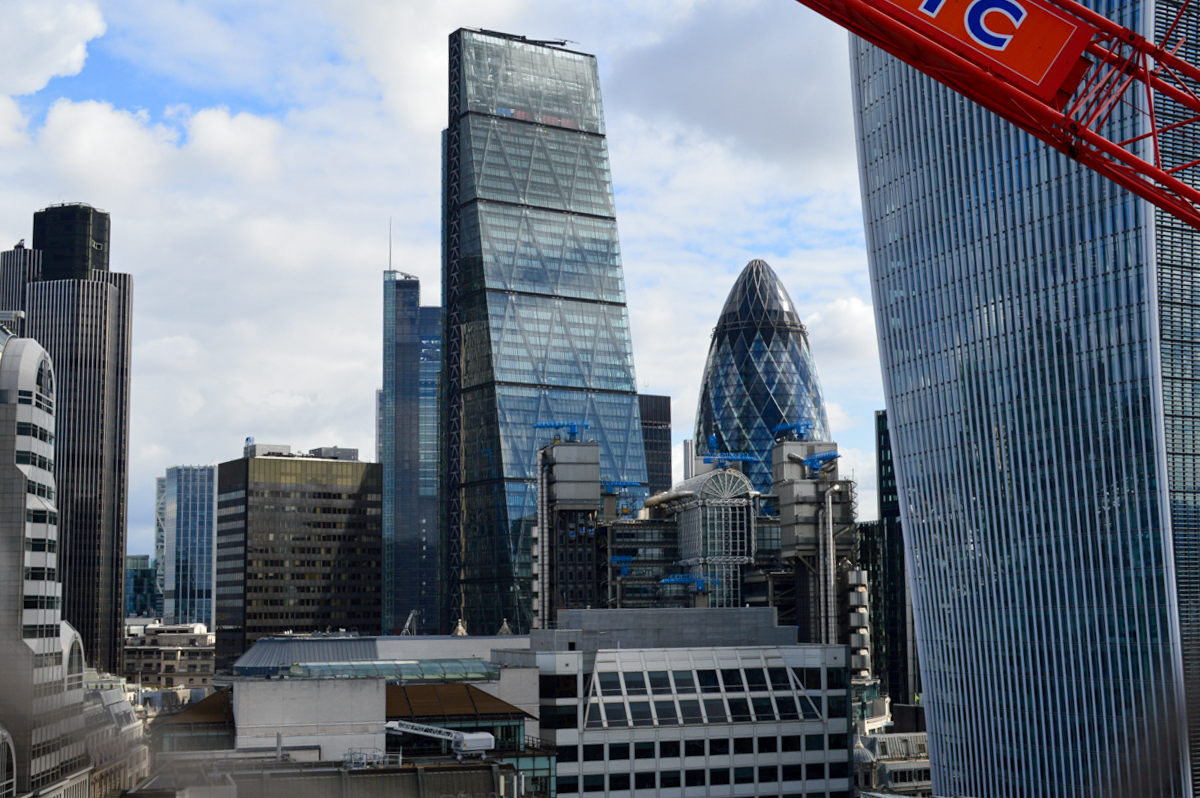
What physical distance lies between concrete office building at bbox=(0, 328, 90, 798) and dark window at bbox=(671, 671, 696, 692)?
55.3 metres

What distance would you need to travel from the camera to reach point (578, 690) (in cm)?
11344

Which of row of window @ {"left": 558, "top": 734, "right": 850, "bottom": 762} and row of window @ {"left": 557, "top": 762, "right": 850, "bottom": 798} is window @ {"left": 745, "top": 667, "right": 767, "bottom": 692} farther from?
row of window @ {"left": 557, "top": 762, "right": 850, "bottom": 798}

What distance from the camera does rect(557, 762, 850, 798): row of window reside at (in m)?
111

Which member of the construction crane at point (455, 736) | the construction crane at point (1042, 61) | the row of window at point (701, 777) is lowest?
the row of window at point (701, 777)

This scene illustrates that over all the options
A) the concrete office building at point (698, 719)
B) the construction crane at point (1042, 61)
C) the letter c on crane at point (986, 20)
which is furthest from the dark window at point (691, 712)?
the letter c on crane at point (986, 20)

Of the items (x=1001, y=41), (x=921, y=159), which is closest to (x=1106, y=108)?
(x=1001, y=41)

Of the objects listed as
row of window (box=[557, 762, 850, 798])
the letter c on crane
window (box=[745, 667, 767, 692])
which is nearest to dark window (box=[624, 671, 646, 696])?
row of window (box=[557, 762, 850, 798])

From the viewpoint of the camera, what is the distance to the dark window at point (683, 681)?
117 m

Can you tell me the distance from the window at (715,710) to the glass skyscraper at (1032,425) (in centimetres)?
4063

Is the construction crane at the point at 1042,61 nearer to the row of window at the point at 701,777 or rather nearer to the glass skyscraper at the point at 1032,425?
the row of window at the point at 701,777

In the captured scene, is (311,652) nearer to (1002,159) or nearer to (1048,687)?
(1048,687)

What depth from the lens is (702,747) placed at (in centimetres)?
11400

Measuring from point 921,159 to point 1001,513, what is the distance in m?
45.4

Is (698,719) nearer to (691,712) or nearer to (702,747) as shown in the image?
(691,712)
